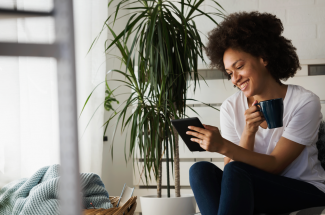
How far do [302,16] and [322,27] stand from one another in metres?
0.15

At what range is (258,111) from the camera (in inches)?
47.8

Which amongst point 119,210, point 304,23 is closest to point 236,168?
point 119,210

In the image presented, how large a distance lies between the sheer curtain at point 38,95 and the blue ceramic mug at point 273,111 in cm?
66

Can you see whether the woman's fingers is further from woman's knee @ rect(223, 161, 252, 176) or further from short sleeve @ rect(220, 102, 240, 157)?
short sleeve @ rect(220, 102, 240, 157)

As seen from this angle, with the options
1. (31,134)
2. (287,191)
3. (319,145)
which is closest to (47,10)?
(31,134)

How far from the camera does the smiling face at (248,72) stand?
4.58 feet

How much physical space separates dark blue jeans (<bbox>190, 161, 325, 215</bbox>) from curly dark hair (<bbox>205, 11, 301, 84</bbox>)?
0.49 metres

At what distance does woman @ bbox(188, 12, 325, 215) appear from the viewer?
3.91 ft

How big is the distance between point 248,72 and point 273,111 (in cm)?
32

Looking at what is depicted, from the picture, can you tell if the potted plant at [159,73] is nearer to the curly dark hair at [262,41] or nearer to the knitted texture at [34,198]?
the curly dark hair at [262,41]

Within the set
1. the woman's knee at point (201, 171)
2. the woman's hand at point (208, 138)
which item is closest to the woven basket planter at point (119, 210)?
the woman's knee at point (201, 171)

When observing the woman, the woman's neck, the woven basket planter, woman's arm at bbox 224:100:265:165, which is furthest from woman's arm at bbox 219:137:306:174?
the woven basket planter

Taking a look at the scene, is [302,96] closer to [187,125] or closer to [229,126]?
[229,126]

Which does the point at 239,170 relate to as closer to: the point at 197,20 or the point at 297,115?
the point at 297,115
